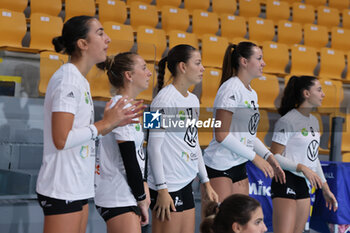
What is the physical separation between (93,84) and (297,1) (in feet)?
21.4

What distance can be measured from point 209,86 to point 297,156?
116cm

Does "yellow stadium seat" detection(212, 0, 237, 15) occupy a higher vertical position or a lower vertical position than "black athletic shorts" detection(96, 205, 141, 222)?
higher

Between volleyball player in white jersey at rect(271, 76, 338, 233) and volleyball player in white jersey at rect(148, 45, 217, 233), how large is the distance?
2.88ft

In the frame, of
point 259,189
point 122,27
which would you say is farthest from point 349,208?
Answer: point 122,27

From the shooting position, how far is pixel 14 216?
10.5ft

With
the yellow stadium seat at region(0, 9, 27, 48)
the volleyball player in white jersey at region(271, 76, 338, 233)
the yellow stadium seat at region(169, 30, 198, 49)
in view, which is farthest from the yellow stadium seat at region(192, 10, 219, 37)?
the volleyball player in white jersey at region(271, 76, 338, 233)

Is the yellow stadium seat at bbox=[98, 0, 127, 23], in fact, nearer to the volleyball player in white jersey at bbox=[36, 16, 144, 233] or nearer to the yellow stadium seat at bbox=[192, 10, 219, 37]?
the yellow stadium seat at bbox=[192, 10, 219, 37]

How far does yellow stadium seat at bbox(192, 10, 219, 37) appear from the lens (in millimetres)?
7082

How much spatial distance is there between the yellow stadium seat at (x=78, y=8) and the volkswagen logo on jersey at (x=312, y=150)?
3938 mm

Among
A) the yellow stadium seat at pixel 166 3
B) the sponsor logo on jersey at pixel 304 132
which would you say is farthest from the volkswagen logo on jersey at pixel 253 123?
the yellow stadium seat at pixel 166 3

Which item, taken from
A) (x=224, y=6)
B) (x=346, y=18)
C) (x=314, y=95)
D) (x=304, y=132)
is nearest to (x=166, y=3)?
(x=224, y=6)

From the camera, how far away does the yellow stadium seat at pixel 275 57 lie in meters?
6.61

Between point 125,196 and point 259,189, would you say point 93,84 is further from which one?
point 259,189

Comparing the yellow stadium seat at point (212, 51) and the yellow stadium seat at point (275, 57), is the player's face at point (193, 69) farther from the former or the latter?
the yellow stadium seat at point (275, 57)
